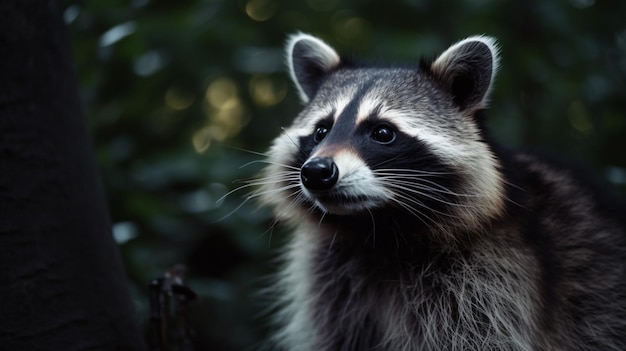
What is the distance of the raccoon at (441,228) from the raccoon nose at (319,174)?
1 cm

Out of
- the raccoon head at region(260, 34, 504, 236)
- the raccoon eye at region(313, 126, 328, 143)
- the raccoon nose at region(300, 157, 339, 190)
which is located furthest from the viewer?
the raccoon eye at region(313, 126, 328, 143)

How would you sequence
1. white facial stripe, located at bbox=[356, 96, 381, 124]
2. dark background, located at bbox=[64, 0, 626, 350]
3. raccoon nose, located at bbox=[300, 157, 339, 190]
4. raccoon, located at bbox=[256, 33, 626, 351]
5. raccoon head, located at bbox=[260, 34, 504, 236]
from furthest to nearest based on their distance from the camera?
dark background, located at bbox=[64, 0, 626, 350] → white facial stripe, located at bbox=[356, 96, 381, 124] → raccoon, located at bbox=[256, 33, 626, 351] → raccoon head, located at bbox=[260, 34, 504, 236] → raccoon nose, located at bbox=[300, 157, 339, 190]

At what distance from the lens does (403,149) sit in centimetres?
273

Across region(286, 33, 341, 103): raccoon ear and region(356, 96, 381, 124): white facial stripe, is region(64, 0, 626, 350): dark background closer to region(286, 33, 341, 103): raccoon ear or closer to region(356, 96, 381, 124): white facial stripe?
region(286, 33, 341, 103): raccoon ear

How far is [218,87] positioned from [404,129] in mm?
3303

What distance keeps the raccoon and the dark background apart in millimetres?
799

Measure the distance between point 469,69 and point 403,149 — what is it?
17.8 inches

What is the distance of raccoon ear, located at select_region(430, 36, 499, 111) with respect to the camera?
2.82 meters

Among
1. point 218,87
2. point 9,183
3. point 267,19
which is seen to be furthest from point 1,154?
point 218,87

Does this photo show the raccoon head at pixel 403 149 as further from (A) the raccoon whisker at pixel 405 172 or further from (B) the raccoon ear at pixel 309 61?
(B) the raccoon ear at pixel 309 61

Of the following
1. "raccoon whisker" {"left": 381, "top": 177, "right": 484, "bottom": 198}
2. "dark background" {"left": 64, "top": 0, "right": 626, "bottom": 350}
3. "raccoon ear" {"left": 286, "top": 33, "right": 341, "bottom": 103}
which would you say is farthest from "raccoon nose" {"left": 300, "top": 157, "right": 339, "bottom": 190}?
"dark background" {"left": 64, "top": 0, "right": 626, "bottom": 350}

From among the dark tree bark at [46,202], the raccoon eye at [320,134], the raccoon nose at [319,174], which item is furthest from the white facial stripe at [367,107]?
the dark tree bark at [46,202]

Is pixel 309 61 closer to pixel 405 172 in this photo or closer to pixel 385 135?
pixel 385 135

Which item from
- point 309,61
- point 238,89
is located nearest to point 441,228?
point 309,61
